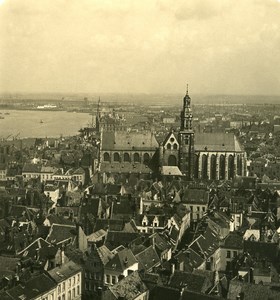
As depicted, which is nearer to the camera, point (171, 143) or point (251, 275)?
point (251, 275)

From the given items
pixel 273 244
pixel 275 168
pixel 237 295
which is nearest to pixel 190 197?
pixel 273 244

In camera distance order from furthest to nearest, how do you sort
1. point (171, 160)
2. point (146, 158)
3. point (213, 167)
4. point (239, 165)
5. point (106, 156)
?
point (213, 167) < point (239, 165) < point (146, 158) < point (106, 156) < point (171, 160)

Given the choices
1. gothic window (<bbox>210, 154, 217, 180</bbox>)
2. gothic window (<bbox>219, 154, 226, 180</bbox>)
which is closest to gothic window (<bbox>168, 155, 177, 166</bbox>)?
gothic window (<bbox>210, 154, 217, 180</bbox>)

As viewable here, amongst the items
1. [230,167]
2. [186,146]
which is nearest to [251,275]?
[186,146]

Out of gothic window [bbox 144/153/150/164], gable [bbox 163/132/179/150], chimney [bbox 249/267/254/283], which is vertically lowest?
chimney [bbox 249/267/254/283]

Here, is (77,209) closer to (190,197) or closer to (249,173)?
(190,197)

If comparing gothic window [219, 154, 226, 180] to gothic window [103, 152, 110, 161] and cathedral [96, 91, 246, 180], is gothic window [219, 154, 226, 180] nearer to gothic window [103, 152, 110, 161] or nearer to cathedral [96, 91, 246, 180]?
cathedral [96, 91, 246, 180]

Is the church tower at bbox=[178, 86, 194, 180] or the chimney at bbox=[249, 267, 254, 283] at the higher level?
the church tower at bbox=[178, 86, 194, 180]

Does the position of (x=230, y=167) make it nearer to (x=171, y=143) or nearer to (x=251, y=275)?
(x=171, y=143)
